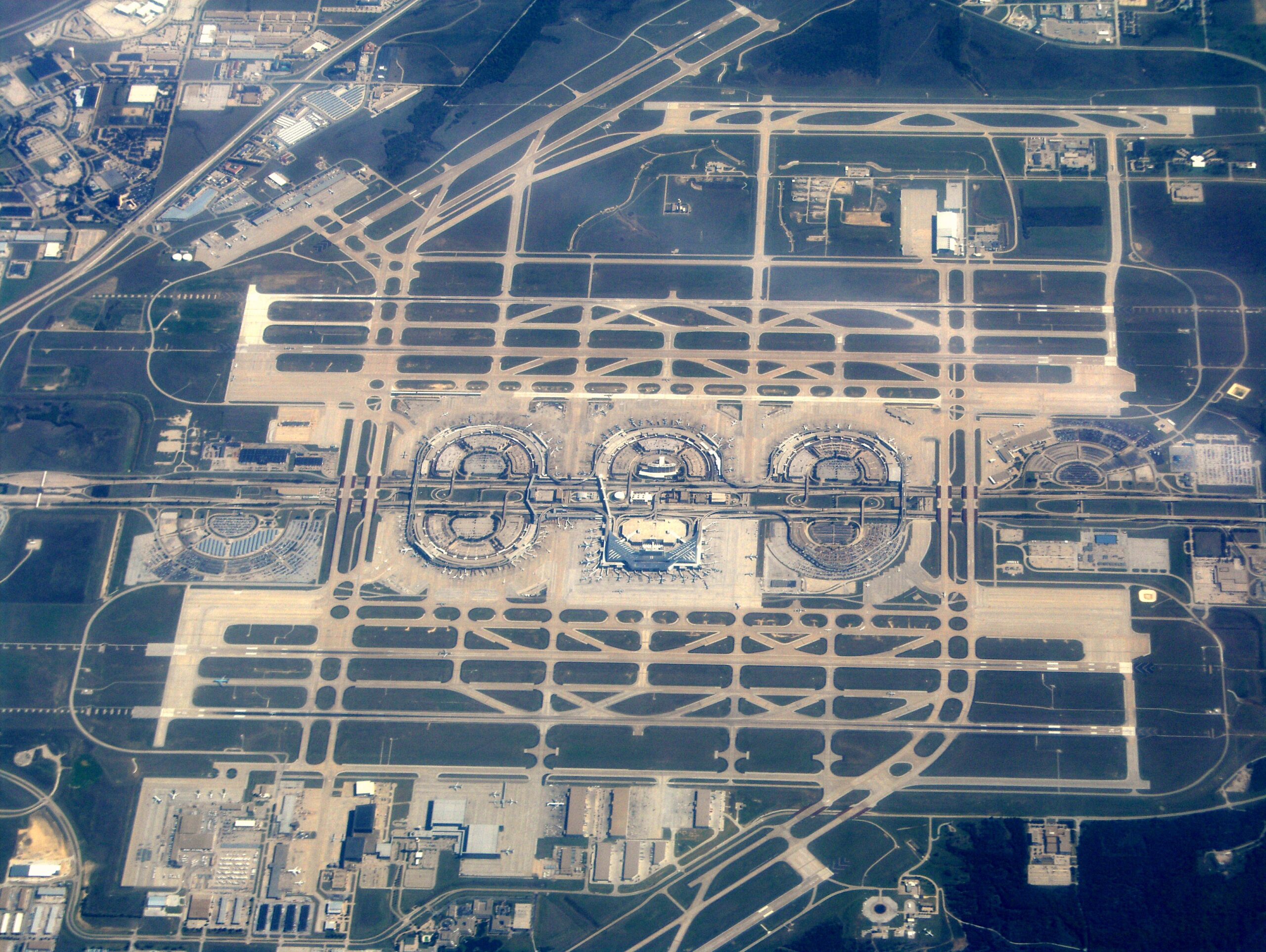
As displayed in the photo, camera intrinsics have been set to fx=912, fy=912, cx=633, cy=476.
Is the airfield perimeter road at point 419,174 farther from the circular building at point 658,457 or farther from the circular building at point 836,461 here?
the circular building at point 836,461

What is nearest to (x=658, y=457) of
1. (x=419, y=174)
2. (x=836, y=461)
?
(x=836, y=461)

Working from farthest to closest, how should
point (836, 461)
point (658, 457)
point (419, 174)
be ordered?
point (419, 174), point (658, 457), point (836, 461)

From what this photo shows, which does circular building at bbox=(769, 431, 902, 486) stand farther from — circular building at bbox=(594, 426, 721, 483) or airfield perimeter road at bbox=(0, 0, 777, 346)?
airfield perimeter road at bbox=(0, 0, 777, 346)

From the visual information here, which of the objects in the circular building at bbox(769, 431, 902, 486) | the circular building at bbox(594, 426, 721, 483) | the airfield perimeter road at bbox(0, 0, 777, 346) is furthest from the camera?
the airfield perimeter road at bbox(0, 0, 777, 346)

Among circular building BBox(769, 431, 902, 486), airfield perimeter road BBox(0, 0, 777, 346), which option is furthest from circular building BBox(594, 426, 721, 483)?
airfield perimeter road BBox(0, 0, 777, 346)

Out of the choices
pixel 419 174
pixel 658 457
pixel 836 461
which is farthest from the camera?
pixel 419 174

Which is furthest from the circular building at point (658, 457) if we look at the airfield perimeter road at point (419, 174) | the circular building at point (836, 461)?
the airfield perimeter road at point (419, 174)

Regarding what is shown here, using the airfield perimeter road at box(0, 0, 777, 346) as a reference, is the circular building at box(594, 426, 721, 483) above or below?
below

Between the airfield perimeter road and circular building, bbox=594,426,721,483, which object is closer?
circular building, bbox=594,426,721,483

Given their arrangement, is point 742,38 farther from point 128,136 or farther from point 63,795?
point 63,795

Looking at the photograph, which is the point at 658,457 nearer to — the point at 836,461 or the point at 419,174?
the point at 836,461

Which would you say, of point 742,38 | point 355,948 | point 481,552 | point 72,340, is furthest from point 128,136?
point 355,948
